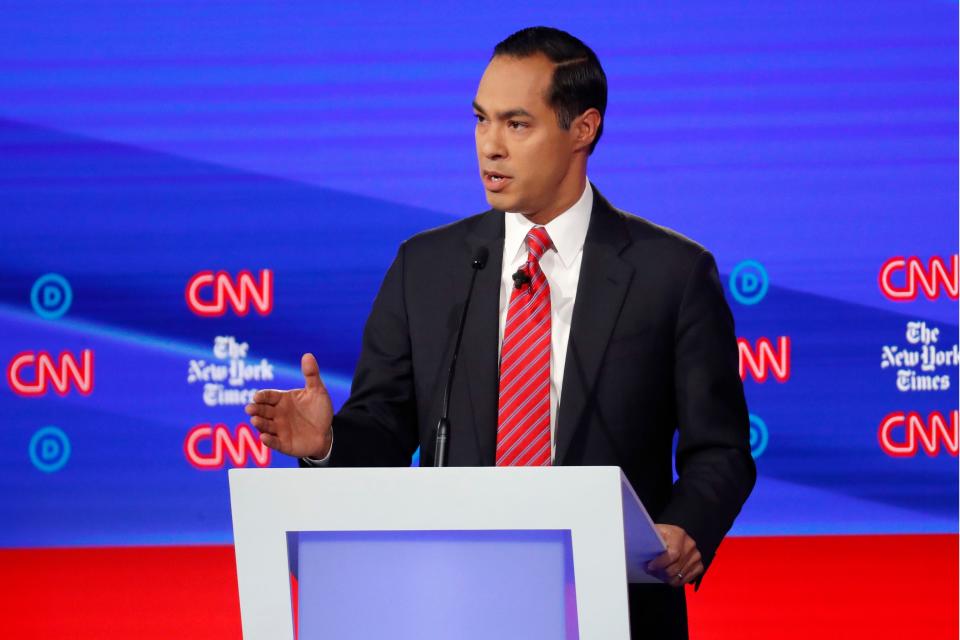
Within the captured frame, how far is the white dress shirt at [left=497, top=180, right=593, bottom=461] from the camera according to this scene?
196cm

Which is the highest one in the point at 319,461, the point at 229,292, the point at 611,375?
the point at 229,292

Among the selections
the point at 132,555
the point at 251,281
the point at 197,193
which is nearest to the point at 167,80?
the point at 197,193

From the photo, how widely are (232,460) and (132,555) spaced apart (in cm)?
39

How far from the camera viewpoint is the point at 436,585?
1355mm

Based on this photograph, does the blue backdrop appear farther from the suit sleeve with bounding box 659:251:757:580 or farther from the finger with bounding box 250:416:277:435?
the finger with bounding box 250:416:277:435

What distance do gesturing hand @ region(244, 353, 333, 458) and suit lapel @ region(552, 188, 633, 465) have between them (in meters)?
0.37

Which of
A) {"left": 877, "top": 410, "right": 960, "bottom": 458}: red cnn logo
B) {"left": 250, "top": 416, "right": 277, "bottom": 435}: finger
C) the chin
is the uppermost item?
the chin

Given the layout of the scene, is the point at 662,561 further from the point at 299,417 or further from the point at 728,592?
the point at 728,592

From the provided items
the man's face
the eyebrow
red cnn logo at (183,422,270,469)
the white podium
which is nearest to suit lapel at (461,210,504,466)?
→ the man's face

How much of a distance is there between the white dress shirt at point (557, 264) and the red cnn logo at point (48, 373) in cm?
225

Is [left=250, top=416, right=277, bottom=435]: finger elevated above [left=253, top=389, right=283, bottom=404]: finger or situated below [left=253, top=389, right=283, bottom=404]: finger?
below

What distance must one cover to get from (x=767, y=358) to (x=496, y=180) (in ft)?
6.66

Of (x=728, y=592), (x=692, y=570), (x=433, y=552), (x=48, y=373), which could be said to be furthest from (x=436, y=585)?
(x=48, y=373)

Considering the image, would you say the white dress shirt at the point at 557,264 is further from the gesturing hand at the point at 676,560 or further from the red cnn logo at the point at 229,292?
the red cnn logo at the point at 229,292
